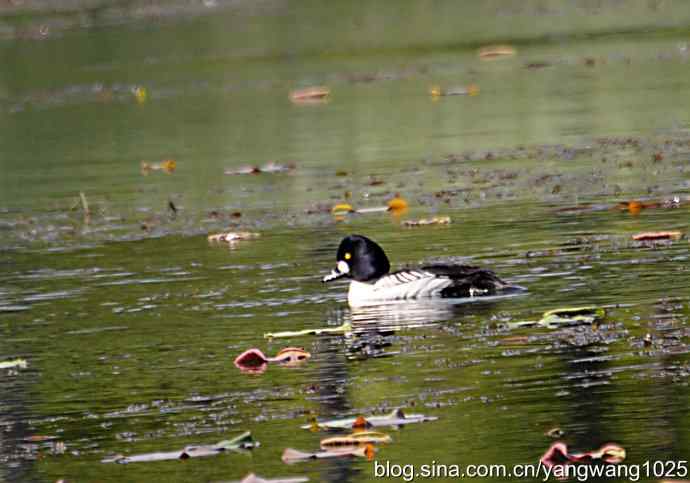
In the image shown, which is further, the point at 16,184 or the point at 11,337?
the point at 16,184

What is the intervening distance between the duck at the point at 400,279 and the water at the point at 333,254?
18 cm

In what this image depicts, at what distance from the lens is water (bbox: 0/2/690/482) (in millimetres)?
10398

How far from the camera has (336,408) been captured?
1077 centimetres

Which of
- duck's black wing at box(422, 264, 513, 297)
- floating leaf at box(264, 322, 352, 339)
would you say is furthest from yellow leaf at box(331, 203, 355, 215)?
floating leaf at box(264, 322, 352, 339)

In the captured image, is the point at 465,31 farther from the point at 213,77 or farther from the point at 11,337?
the point at 11,337

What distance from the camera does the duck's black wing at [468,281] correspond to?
1407cm

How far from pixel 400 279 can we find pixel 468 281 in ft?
2.04

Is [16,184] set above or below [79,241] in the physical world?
above

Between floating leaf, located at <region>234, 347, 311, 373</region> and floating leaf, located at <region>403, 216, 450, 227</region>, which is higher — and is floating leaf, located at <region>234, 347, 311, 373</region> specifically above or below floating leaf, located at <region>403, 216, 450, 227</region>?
below

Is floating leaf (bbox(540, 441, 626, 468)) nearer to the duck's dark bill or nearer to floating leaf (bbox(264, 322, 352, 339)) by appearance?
floating leaf (bbox(264, 322, 352, 339))

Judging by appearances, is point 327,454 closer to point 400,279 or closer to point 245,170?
point 400,279

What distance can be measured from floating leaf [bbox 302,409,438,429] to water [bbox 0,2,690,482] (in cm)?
16

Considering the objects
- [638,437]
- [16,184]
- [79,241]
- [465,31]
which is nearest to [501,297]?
[638,437]

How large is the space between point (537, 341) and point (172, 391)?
7.11 ft
